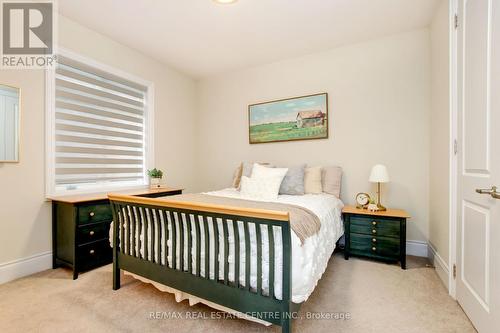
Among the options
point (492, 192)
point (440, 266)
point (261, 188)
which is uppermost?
point (492, 192)

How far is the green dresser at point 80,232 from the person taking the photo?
2.18 m

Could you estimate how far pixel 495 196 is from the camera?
Result: 1.23 meters

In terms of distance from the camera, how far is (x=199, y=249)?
1510mm

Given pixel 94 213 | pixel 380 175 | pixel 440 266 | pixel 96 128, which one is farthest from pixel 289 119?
pixel 94 213

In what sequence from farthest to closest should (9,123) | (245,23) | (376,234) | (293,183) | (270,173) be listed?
(293,183) < (270,173) < (245,23) < (376,234) < (9,123)

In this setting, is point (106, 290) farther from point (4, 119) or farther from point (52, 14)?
point (52, 14)

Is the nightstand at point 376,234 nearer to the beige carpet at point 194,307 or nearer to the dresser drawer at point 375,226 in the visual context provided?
the dresser drawer at point 375,226

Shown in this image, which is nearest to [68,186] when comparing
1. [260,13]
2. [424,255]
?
[260,13]

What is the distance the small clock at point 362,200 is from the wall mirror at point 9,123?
3.51 m

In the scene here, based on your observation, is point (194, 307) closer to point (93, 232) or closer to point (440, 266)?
point (93, 232)

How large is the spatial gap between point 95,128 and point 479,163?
361 centimetres

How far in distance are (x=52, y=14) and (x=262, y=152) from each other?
284cm

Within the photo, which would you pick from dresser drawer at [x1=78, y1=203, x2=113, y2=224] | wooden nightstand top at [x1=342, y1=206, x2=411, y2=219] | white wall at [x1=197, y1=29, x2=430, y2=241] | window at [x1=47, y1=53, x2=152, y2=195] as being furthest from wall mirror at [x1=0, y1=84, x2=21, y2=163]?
wooden nightstand top at [x1=342, y1=206, x2=411, y2=219]

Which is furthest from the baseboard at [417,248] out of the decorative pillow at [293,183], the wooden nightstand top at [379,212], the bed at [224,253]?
the bed at [224,253]
